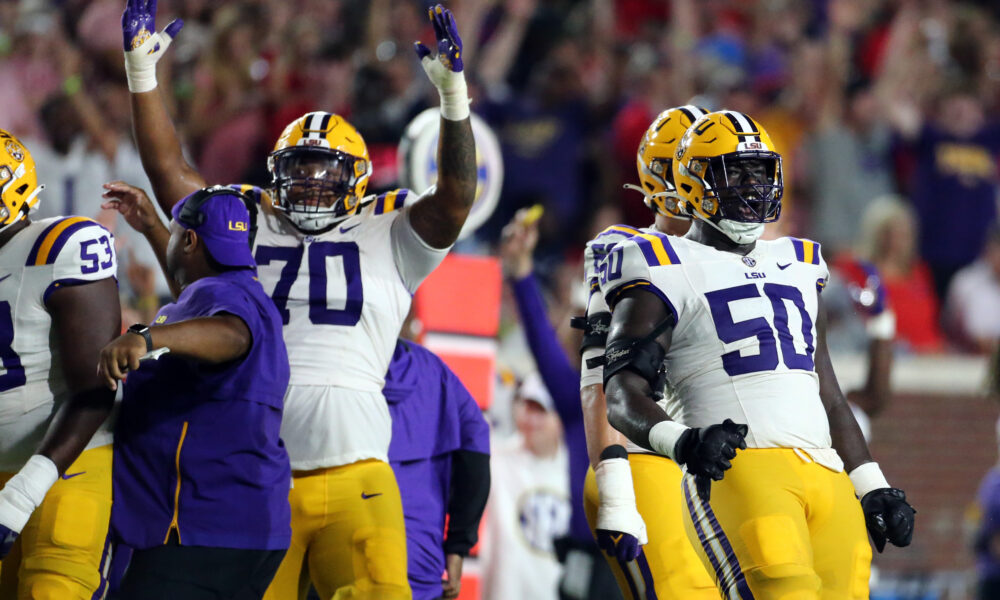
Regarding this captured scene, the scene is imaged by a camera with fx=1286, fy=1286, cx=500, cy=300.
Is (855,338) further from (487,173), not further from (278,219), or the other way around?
(278,219)

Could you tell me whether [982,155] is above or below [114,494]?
above

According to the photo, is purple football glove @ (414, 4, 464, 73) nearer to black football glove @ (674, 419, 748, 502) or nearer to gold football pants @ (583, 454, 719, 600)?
gold football pants @ (583, 454, 719, 600)

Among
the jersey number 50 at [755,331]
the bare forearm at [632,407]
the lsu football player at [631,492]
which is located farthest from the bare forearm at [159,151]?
the jersey number 50 at [755,331]

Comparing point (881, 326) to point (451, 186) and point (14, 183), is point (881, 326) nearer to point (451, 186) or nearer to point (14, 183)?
point (451, 186)

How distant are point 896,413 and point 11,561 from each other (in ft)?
22.8

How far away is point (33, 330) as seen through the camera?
393 cm

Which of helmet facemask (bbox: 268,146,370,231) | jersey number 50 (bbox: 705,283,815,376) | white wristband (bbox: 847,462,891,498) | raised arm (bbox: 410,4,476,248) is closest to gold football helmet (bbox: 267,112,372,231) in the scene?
helmet facemask (bbox: 268,146,370,231)

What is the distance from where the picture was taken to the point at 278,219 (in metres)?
4.73

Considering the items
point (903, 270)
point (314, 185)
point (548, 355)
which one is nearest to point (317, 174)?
point (314, 185)

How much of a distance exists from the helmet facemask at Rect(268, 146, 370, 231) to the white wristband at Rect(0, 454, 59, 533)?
1380 mm

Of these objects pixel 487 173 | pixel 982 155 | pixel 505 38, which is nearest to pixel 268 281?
pixel 487 173

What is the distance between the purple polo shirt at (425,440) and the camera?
483cm

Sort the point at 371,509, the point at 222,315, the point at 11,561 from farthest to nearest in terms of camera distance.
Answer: the point at 371,509 → the point at 11,561 → the point at 222,315

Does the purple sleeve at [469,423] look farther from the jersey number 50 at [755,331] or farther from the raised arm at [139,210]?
the jersey number 50 at [755,331]
